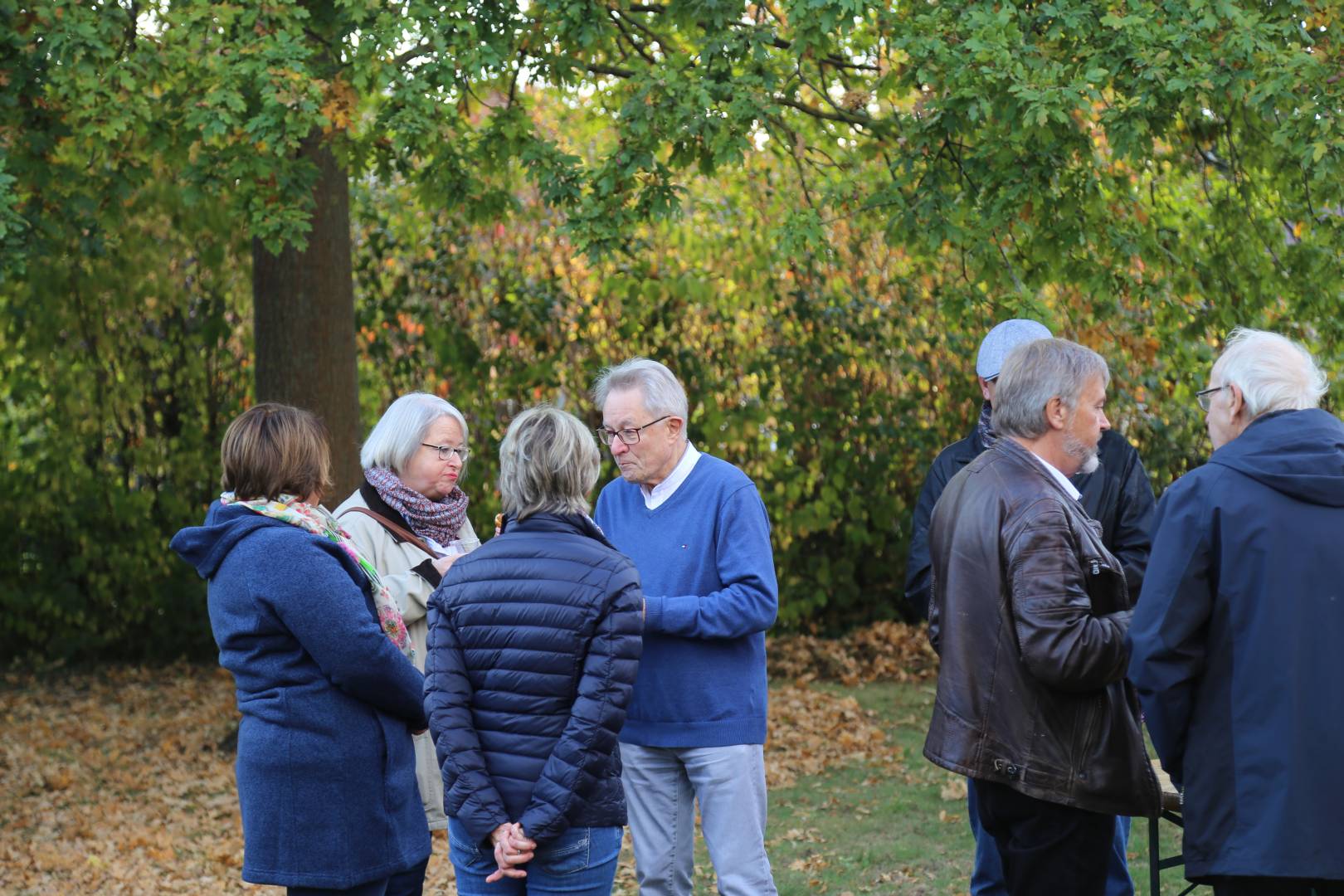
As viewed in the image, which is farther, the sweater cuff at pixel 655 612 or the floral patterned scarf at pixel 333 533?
the sweater cuff at pixel 655 612

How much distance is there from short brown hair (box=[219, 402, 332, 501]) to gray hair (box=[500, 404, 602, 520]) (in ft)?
1.74

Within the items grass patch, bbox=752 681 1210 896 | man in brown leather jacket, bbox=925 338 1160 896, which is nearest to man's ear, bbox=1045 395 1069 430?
man in brown leather jacket, bbox=925 338 1160 896

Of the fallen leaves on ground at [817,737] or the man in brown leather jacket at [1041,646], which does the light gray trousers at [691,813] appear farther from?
the fallen leaves on ground at [817,737]

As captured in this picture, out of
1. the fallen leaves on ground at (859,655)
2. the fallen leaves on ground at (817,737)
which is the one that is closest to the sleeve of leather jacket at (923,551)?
the fallen leaves on ground at (817,737)

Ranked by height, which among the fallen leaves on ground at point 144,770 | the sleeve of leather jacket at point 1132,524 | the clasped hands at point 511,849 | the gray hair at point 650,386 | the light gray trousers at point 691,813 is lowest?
the fallen leaves on ground at point 144,770

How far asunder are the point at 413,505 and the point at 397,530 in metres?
0.09

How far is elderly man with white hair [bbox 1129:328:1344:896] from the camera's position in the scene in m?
2.86

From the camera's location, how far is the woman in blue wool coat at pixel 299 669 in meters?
3.24

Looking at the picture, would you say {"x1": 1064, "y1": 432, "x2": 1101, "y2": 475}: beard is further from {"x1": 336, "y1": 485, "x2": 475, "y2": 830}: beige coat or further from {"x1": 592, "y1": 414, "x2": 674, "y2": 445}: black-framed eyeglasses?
{"x1": 336, "y1": 485, "x2": 475, "y2": 830}: beige coat

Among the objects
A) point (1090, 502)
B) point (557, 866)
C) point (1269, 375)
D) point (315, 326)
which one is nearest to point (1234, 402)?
point (1269, 375)

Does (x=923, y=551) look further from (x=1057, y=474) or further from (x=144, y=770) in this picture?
(x=144, y=770)

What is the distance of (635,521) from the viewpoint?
3941mm

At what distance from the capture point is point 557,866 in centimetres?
310

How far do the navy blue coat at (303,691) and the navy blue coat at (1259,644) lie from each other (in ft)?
6.04
